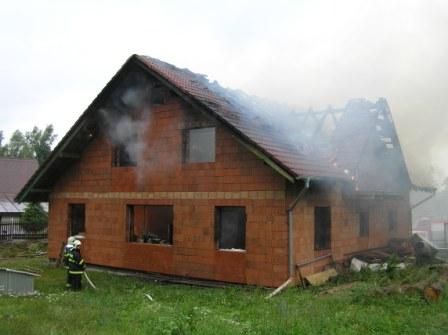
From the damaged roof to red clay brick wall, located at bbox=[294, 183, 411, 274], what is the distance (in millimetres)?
733

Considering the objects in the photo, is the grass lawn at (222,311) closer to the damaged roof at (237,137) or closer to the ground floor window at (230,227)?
the ground floor window at (230,227)

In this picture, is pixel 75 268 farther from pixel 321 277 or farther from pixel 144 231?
pixel 321 277

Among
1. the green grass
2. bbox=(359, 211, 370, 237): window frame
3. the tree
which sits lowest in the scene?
the green grass

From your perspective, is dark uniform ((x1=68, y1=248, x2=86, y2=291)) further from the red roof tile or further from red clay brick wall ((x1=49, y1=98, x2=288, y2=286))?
the red roof tile

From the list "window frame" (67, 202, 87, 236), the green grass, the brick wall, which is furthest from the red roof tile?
"window frame" (67, 202, 87, 236)

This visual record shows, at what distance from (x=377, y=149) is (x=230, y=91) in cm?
512

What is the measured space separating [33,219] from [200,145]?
63.1 feet

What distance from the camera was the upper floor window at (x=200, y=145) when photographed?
1316 cm

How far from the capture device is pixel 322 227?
13172 mm

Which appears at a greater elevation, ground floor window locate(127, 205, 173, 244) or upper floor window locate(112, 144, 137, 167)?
upper floor window locate(112, 144, 137, 167)

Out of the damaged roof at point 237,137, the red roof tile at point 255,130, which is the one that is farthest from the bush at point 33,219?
the red roof tile at point 255,130

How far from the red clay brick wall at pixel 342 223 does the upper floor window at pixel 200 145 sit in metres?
2.93

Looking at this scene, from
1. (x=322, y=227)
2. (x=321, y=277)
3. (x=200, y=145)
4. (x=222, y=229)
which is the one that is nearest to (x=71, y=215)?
(x=200, y=145)

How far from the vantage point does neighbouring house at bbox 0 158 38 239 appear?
28750mm
